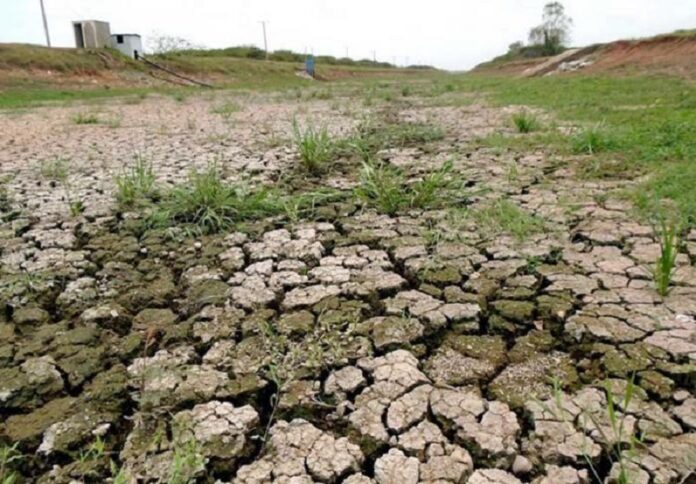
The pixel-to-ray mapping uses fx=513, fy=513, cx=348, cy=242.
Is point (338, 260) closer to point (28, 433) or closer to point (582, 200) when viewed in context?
point (28, 433)

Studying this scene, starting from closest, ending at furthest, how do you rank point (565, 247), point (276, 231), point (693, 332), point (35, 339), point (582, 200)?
point (693, 332), point (35, 339), point (565, 247), point (276, 231), point (582, 200)

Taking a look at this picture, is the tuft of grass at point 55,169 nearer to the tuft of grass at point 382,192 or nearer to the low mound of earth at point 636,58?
the tuft of grass at point 382,192

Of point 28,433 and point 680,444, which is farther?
point 28,433

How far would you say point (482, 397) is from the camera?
4.35ft

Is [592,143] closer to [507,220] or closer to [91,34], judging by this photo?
[507,220]

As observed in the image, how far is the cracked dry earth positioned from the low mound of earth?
968 cm

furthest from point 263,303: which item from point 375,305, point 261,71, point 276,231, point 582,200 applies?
point 261,71

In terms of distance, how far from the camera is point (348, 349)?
154 cm

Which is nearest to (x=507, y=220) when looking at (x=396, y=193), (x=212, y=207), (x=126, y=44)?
(x=396, y=193)

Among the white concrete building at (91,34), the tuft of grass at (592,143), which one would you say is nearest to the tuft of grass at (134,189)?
the tuft of grass at (592,143)

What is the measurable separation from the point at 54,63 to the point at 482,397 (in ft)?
65.3

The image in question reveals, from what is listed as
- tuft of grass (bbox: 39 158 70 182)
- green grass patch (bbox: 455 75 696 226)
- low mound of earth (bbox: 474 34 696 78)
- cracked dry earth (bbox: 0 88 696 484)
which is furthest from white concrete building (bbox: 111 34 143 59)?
cracked dry earth (bbox: 0 88 696 484)

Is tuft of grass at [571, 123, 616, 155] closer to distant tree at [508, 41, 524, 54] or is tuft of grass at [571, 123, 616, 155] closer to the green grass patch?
the green grass patch

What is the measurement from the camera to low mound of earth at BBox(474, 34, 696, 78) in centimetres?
1177
